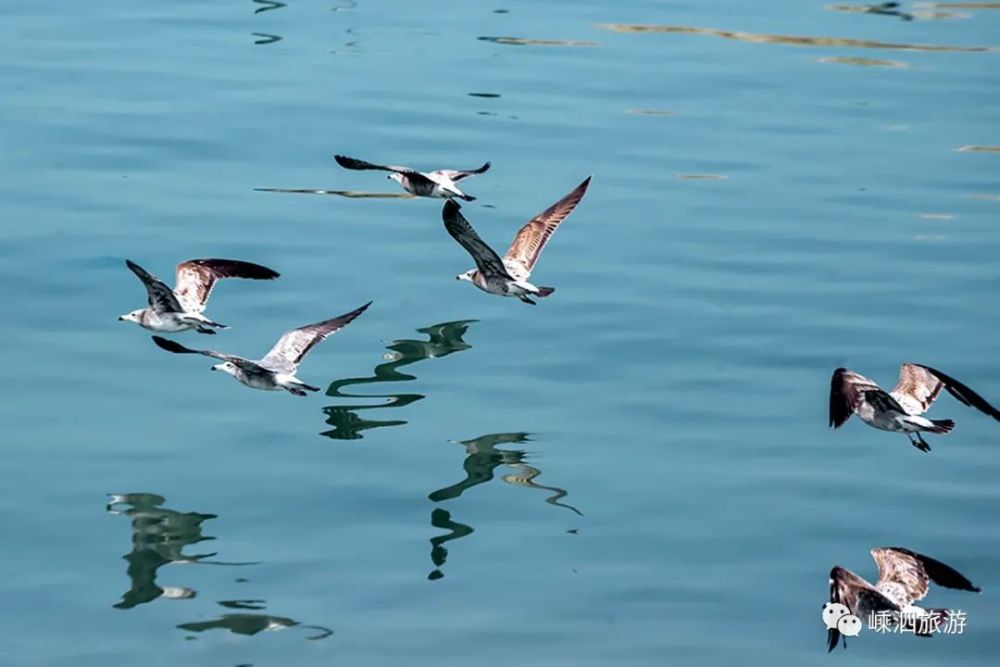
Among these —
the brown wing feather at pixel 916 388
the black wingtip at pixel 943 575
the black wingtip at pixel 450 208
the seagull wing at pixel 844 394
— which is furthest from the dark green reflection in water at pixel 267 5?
the black wingtip at pixel 943 575

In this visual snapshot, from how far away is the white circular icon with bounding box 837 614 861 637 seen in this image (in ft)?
47.8

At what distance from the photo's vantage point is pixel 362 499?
17.0m

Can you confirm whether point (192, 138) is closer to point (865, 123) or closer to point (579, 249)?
point (579, 249)

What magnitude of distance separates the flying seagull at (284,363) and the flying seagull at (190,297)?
762mm

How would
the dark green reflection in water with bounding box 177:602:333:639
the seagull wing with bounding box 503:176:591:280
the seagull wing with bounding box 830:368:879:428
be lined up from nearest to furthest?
the dark green reflection in water with bounding box 177:602:333:639, the seagull wing with bounding box 830:368:879:428, the seagull wing with bounding box 503:176:591:280

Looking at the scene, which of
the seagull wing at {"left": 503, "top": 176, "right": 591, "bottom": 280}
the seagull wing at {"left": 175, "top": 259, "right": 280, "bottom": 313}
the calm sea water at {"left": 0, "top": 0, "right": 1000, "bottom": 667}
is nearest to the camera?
the calm sea water at {"left": 0, "top": 0, "right": 1000, "bottom": 667}

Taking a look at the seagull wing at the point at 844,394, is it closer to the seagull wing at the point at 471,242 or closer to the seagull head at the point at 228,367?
the seagull wing at the point at 471,242

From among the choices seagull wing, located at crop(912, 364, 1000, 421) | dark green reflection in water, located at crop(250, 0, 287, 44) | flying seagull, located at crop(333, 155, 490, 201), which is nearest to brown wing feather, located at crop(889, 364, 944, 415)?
seagull wing, located at crop(912, 364, 1000, 421)

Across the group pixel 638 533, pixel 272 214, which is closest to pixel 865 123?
pixel 272 214

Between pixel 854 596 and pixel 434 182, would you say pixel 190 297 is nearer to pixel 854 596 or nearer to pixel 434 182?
pixel 434 182

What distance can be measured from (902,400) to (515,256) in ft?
16.7

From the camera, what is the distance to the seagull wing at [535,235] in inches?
807

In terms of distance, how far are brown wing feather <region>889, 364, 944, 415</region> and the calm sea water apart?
916mm

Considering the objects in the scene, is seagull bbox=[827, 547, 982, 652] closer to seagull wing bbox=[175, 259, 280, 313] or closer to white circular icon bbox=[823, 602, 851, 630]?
white circular icon bbox=[823, 602, 851, 630]
